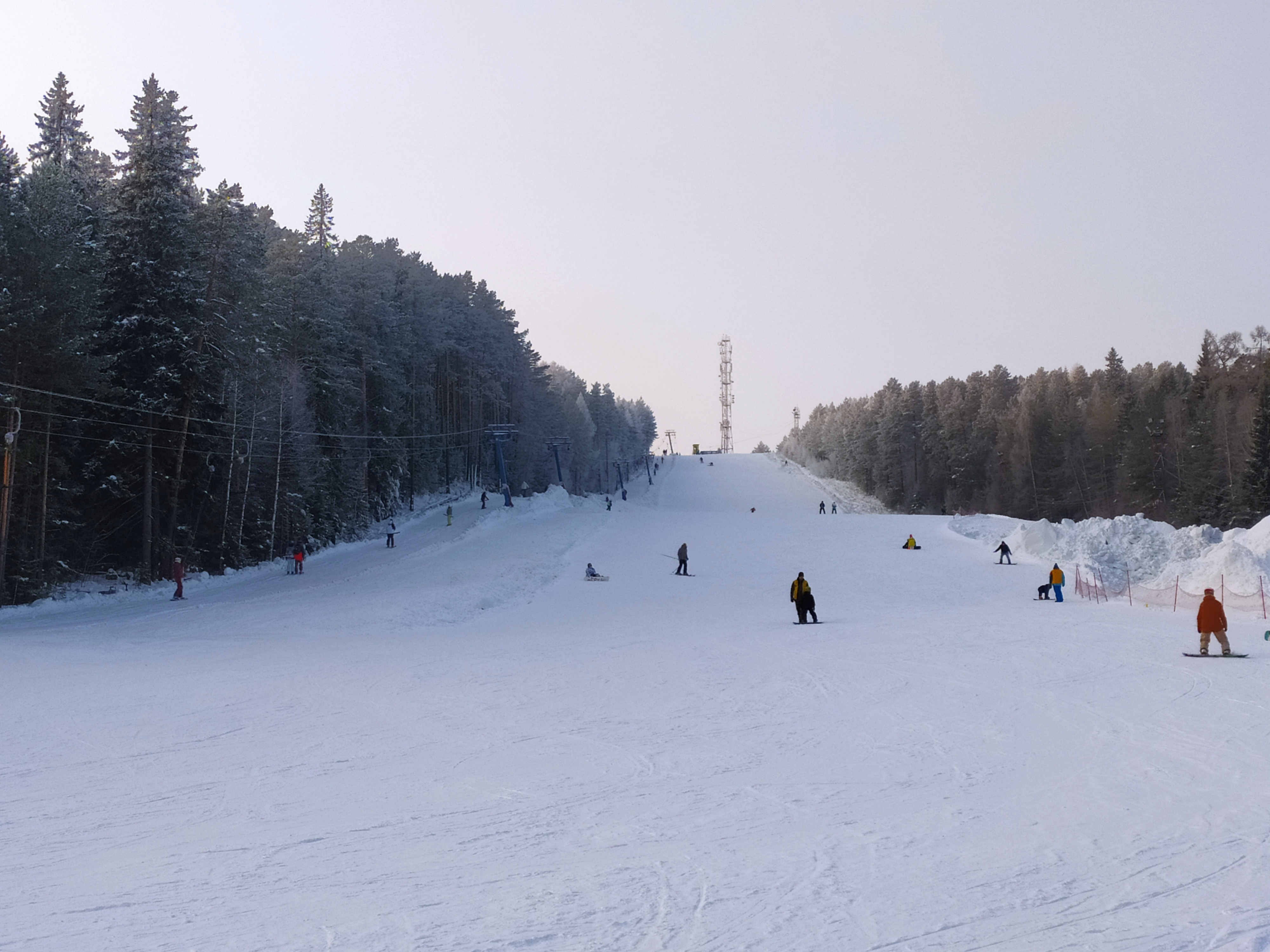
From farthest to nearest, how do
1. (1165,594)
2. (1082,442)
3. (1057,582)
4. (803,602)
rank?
(1082,442) → (1057,582) → (1165,594) → (803,602)

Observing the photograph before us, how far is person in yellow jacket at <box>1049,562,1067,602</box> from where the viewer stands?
27.5 metres

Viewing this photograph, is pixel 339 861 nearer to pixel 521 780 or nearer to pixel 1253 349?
pixel 521 780

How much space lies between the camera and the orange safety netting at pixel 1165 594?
24.0m

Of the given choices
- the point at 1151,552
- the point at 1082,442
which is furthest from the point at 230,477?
the point at 1082,442

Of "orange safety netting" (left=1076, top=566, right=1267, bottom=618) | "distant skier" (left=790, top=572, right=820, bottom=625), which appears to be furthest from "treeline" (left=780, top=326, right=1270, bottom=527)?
"distant skier" (left=790, top=572, right=820, bottom=625)

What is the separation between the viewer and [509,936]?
18.1ft

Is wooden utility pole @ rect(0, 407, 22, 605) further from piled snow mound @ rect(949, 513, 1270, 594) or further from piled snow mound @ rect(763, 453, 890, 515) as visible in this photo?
piled snow mound @ rect(763, 453, 890, 515)

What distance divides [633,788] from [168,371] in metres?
28.8

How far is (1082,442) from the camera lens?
91938 mm

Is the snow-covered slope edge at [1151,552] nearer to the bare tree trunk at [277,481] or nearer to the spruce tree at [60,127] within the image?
the bare tree trunk at [277,481]

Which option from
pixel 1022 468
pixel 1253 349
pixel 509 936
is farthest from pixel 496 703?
pixel 1253 349

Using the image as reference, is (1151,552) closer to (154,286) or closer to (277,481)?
(277,481)

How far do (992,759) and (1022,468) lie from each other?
9228 cm

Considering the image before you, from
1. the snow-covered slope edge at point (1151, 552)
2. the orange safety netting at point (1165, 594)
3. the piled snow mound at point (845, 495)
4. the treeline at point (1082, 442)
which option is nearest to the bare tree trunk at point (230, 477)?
the orange safety netting at point (1165, 594)
